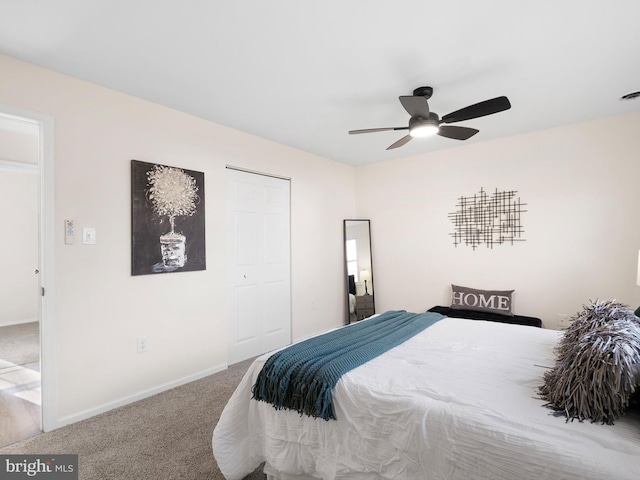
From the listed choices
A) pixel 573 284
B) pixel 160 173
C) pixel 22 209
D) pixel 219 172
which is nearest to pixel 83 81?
pixel 160 173

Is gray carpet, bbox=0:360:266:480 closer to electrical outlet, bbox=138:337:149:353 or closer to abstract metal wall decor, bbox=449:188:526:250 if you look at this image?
electrical outlet, bbox=138:337:149:353

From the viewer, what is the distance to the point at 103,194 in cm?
259

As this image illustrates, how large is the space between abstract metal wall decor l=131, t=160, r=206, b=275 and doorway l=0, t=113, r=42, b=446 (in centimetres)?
66

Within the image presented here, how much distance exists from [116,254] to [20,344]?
3.03m

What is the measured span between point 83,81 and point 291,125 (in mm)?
1756

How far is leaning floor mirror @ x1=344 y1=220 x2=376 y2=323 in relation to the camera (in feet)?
16.0

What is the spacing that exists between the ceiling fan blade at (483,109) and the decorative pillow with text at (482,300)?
2.31 m

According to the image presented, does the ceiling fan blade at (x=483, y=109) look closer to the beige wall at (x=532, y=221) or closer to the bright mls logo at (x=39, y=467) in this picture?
the beige wall at (x=532, y=221)

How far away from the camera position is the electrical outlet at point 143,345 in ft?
9.10

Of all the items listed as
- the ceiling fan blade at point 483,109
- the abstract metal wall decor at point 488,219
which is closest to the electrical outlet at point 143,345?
the ceiling fan blade at point 483,109

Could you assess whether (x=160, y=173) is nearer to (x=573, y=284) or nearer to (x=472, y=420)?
(x=472, y=420)

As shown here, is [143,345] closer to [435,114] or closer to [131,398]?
[131,398]

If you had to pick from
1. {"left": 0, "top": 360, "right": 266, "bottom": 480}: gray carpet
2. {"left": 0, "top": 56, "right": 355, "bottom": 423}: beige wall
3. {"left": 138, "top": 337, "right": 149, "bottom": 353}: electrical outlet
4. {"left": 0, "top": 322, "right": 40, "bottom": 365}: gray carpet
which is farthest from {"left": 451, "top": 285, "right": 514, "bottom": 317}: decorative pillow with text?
{"left": 0, "top": 322, "right": 40, "bottom": 365}: gray carpet

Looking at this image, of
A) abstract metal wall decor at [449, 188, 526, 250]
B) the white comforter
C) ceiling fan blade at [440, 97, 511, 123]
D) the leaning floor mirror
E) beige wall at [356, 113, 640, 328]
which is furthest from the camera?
the leaning floor mirror
